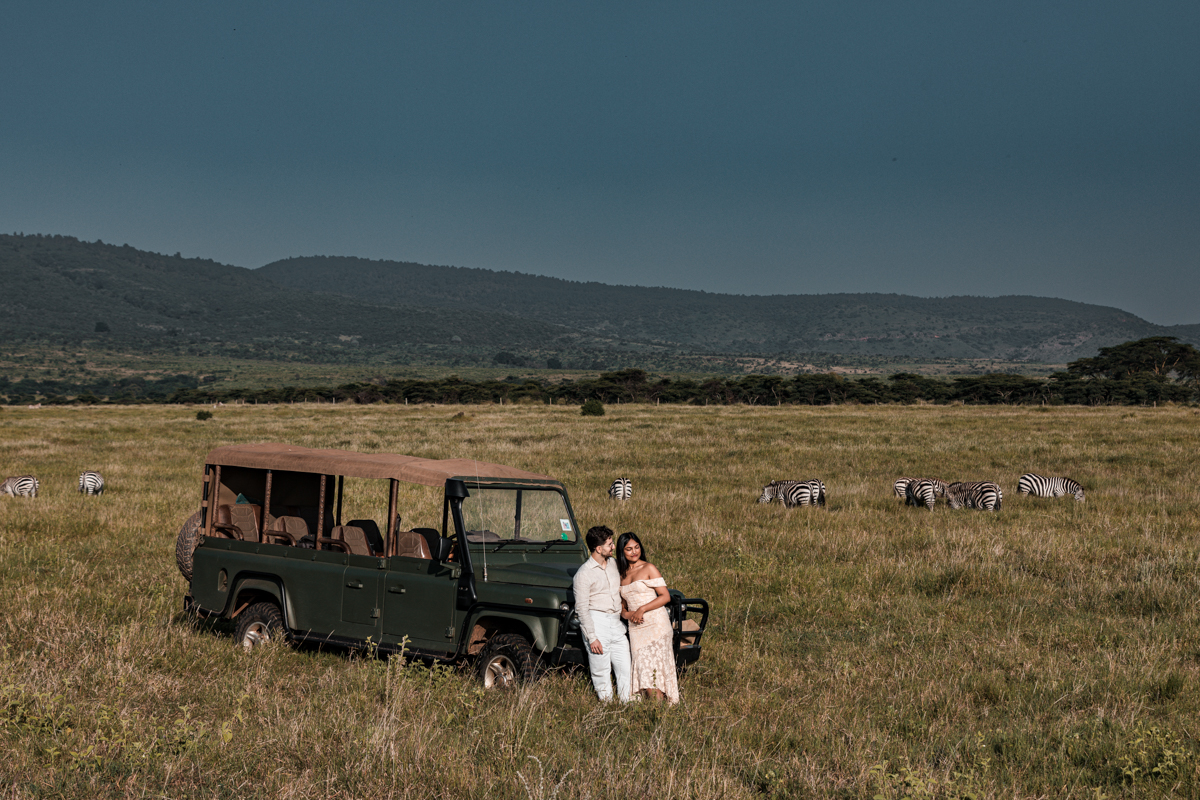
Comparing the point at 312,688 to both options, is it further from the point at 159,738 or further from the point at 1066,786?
the point at 1066,786

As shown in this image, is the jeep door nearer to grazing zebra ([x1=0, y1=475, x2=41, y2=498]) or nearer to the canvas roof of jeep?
the canvas roof of jeep

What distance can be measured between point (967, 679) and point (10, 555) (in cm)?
1347

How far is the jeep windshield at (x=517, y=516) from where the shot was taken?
8.48 meters

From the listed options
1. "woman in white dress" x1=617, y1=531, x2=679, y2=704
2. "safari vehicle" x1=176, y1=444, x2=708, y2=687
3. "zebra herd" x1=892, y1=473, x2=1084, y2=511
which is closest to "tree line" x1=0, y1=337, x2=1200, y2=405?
"zebra herd" x1=892, y1=473, x2=1084, y2=511

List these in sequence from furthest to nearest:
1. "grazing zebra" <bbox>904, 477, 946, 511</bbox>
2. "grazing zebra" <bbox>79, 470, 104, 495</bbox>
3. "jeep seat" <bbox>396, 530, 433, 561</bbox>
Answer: "grazing zebra" <bbox>79, 470, 104, 495</bbox>
"grazing zebra" <bbox>904, 477, 946, 511</bbox>
"jeep seat" <bbox>396, 530, 433, 561</bbox>

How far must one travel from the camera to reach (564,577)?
312 inches

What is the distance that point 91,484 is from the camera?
22328 millimetres

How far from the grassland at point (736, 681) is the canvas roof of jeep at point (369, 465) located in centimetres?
166

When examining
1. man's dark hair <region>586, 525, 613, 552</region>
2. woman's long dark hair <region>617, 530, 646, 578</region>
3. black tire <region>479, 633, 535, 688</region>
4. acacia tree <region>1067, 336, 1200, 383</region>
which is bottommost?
black tire <region>479, 633, 535, 688</region>

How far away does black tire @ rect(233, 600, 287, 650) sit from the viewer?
8.97 metres

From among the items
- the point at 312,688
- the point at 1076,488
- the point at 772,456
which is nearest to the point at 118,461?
the point at 772,456

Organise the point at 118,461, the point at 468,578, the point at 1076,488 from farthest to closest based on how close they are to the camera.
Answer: the point at 118,461 < the point at 1076,488 < the point at 468,578

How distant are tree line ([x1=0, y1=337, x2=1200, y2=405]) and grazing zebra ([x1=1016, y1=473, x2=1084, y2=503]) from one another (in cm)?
5378

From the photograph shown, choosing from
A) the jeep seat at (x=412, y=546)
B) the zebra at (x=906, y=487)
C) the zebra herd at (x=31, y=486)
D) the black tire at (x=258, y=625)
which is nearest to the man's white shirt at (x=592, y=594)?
the jeep seat at (x=412, y=546)
